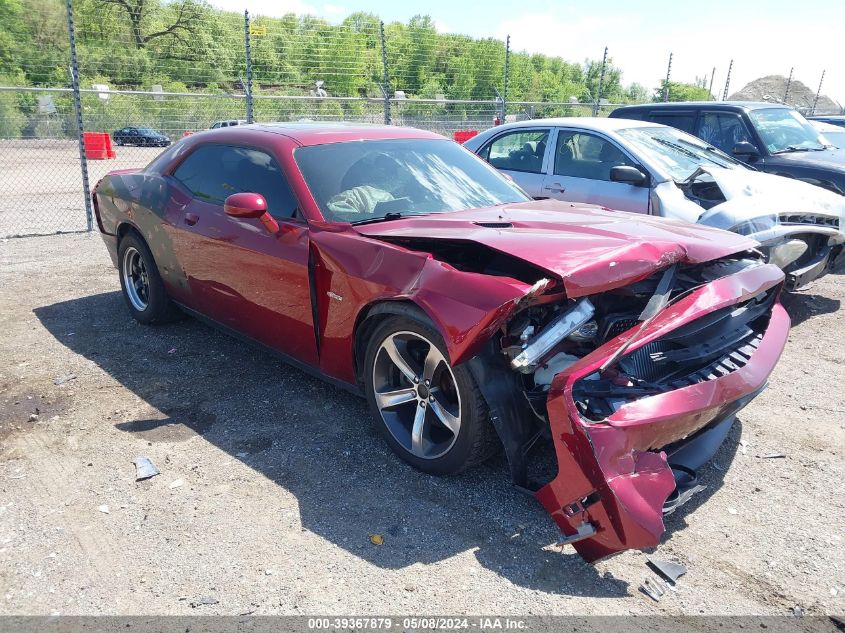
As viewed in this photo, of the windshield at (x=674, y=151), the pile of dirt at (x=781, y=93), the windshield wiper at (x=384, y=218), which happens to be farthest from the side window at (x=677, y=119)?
the pile of dirt at (x=781, y=93)

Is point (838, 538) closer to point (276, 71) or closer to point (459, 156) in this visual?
point (459, 156)

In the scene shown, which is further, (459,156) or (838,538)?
(459,156)

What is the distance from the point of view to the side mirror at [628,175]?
5.61 m

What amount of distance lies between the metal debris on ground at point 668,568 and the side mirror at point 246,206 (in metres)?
2.57

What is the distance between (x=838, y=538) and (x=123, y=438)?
11.6 ft

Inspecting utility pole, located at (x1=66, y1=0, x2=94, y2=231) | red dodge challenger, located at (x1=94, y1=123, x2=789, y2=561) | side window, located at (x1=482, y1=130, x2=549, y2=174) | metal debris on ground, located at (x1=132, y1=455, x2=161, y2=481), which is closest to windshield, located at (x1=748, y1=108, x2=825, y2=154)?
side window, located at (x1=482, y1=130, x2=549, y2=174)

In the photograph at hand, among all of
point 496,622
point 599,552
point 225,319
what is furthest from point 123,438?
point 599,552

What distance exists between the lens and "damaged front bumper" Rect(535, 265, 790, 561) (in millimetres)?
2379

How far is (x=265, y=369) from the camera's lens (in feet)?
15.0

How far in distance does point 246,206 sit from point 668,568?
268 centimetres

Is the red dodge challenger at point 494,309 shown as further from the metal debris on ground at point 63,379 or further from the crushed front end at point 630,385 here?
the metal debris on ground at point 63,379

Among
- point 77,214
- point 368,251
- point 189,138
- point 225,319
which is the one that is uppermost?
point 189,138

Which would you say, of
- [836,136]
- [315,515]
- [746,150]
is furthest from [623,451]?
[836,136]

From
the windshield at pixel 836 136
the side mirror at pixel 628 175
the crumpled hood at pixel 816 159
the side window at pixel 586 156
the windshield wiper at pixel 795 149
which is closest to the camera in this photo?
the side mirror at pixel 628 175
